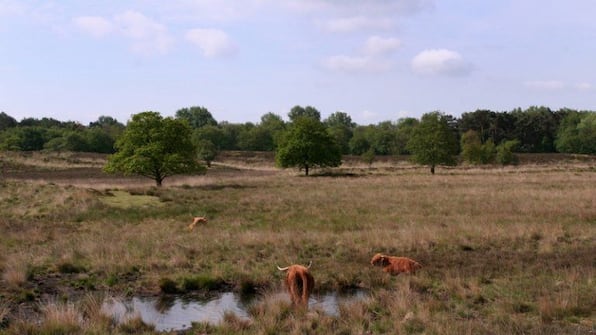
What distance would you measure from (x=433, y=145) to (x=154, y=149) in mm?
33467

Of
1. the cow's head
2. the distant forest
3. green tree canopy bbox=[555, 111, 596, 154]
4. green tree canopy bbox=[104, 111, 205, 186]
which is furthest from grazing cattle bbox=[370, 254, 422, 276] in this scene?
green tree canopy bbox=[555, 111, 596, 154]

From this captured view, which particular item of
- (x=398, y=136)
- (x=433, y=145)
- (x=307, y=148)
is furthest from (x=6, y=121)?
(x=433, y=145)

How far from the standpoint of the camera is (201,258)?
50.9ft

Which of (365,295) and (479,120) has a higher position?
(479,120)

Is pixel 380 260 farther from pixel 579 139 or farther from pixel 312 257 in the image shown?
pixel 579 139

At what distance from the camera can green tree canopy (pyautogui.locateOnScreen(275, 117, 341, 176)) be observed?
2466 inches

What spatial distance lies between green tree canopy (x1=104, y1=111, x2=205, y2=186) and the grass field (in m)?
11.4

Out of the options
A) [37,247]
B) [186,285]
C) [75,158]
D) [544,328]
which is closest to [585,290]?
[544,328]

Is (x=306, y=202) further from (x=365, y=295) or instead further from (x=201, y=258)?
(x=365, y=295)

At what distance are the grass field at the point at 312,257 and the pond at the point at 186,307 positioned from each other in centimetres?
41

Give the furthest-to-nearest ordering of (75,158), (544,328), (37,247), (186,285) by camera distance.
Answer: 1. (75,158)
2. (37,247)
3. (186,285)
4. (544,328)

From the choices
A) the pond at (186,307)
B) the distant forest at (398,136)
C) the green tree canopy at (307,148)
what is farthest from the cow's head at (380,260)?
the distant forest at (398,136)

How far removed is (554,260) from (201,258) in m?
9.68

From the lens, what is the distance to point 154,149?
43.5 metres
